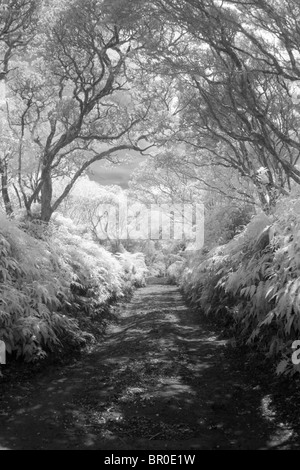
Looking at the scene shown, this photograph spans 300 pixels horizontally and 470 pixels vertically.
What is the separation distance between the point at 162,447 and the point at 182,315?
8036 millimetres

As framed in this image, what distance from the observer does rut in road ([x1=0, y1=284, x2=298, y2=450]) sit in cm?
354

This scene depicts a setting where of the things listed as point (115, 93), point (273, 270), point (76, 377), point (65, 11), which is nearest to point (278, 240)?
point (273, 270)

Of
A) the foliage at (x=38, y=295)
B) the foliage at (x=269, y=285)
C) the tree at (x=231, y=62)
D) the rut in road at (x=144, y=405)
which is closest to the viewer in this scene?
the rut in road at (x=144, y=405)

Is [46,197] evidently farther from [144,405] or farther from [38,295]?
[144,405]

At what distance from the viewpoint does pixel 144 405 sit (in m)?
4.39

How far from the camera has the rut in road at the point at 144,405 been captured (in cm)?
354

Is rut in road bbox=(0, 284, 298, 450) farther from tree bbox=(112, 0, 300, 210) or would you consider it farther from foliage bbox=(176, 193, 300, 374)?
tree bbox=(112, 0, 300, 210)

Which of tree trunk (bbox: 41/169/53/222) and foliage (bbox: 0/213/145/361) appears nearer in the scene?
foliage (bbox: 0/213/145/361)

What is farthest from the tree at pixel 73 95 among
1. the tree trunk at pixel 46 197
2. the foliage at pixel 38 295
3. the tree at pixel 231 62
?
the foliage at pixel 38 295

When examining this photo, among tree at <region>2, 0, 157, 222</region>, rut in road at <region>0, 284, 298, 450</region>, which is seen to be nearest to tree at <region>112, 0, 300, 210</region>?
tree at <region>2, 0, 157, 222</region>

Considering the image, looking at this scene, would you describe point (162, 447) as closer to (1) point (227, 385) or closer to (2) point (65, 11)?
(1) point (227, 385)

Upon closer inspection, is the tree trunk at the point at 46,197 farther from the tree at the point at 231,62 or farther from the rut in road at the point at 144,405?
the rut in road at the point at 144,405

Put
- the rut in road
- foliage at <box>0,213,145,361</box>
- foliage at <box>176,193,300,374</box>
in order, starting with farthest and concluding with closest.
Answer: foliage at <box>0,213,145,361</box> < foliage at <box>176,193,300,374</box> < the rut in road
